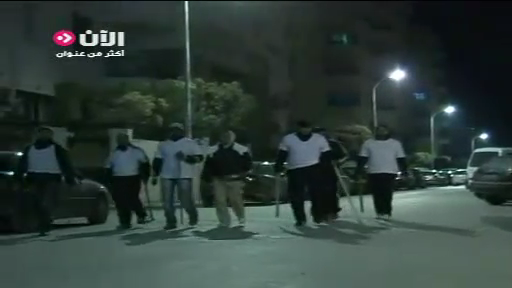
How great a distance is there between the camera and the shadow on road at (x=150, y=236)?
36.7 ft

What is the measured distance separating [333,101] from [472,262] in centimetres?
4608

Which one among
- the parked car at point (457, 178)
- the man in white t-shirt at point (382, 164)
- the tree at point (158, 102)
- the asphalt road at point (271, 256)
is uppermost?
the tree at point (158, 102)

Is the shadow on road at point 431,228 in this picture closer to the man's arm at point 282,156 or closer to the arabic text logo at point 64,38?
the man's arm at point 282,156

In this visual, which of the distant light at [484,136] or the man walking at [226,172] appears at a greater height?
the distant light at [484,136]

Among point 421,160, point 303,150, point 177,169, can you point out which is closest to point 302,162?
point 303,150

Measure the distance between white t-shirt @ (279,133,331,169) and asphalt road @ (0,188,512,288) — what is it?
3.08 feet

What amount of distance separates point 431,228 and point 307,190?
1.87 m

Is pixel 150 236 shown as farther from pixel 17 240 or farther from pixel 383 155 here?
pixel 383 155

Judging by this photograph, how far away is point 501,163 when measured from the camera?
21.3 meters

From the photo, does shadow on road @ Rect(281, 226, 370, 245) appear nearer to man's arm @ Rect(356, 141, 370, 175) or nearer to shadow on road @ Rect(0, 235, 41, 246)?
man's arm @ Rect(356, 141, 370, 175)

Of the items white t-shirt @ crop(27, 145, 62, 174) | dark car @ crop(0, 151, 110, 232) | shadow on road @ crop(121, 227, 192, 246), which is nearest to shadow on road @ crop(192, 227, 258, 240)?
shadow on road @ crop(121, 227, 192, 246)

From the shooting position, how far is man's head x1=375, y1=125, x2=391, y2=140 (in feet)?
46.0

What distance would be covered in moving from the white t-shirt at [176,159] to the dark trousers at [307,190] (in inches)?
57.5

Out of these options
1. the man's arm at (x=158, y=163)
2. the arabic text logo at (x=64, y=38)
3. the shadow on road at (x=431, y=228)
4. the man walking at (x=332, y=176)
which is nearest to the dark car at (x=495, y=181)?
the shadow on road at (x=431, y=228)
